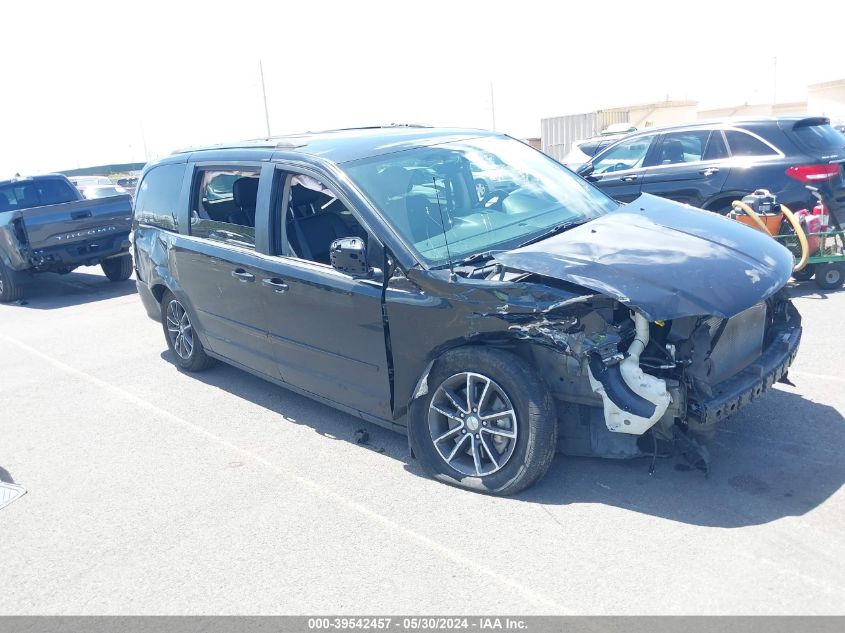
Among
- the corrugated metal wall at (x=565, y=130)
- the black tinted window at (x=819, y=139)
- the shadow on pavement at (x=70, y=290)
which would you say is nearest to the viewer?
the black tinted window at (x=819, y=139)

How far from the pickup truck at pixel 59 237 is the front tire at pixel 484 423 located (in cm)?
882

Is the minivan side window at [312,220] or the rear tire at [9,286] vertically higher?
the minivan side window at [312,220]

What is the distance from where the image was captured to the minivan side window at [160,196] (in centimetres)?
652

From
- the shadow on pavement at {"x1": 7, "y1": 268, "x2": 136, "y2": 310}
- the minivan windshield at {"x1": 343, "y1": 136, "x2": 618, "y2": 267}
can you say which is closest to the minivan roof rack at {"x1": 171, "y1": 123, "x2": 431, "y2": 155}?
the minivan windshield at {"x1": 343, "y1": 136, "x2": 618, "y2": 267}

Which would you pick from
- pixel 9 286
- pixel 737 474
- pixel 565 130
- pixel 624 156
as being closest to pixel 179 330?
pixel 737 474

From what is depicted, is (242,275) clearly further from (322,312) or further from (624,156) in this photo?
(624,156)

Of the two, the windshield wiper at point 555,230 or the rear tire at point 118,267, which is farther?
the rear tire at point 118,267

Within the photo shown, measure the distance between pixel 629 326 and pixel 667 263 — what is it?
0.40 meters

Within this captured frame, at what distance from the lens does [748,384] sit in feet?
13.3

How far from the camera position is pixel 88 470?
5133 mm

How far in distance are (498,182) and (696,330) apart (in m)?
1.84

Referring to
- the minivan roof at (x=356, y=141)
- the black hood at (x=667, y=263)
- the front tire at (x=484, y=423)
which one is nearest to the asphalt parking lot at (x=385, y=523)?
the front tire at (x=484, y=423)

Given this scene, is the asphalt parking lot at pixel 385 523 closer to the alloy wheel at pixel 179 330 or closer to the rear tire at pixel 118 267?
the alloy wheel at pixel 179 330

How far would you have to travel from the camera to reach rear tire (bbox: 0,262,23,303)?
38.8 ft
